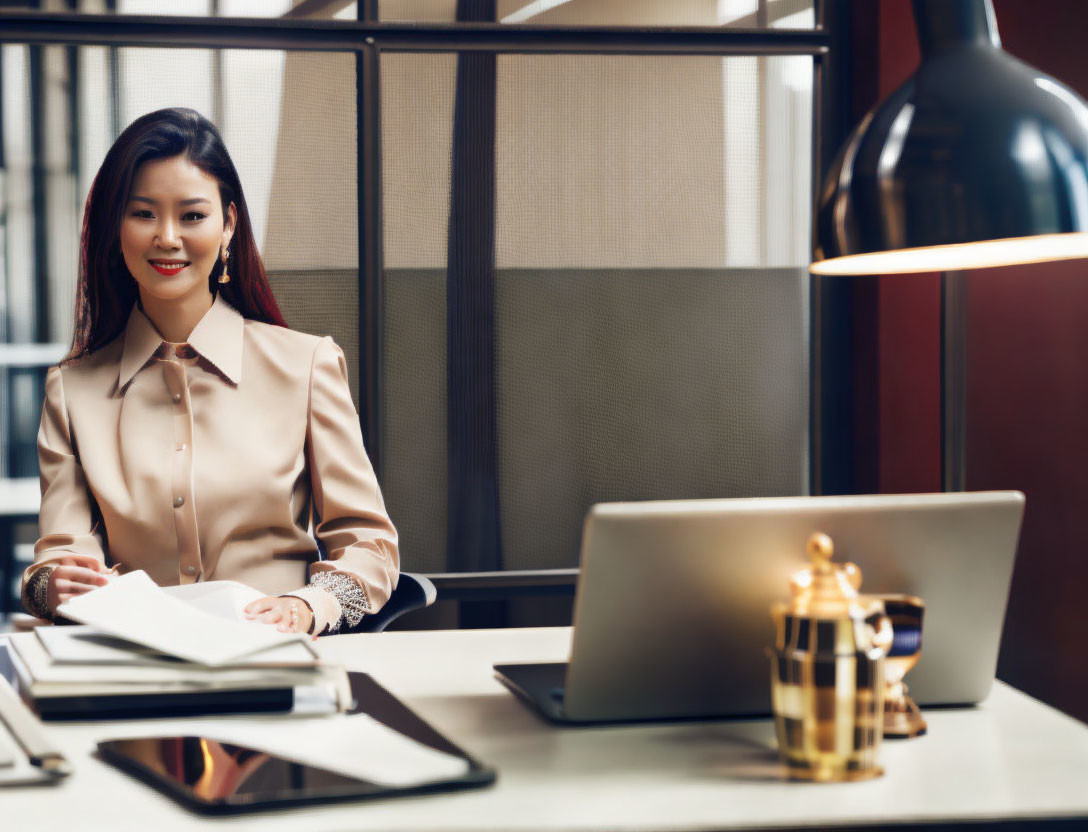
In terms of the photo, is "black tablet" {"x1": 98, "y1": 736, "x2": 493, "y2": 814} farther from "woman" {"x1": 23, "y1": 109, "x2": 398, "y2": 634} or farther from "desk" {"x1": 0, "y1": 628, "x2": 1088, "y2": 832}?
"woman" {"x1": 23, "y1": 109, "x2": 398, "y2": 634}

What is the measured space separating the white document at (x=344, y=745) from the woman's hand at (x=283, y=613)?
1.05ft

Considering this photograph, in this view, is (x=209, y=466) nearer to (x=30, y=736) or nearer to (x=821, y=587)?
(x=30, y=736)

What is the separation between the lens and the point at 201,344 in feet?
7.54

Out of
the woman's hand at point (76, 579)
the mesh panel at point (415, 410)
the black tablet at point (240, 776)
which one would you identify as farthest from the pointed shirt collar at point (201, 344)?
the black tablet at point (240, 776)

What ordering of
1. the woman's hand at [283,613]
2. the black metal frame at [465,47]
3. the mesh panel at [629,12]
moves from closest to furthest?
1. the woman's hand at [283,613]
2. the black metal frame at [465,47]
3. the mesh panel at [629,12]

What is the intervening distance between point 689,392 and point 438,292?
0.74 m

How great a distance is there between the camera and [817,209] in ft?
Result: 4.68

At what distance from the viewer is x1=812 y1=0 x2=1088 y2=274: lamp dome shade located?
121cm

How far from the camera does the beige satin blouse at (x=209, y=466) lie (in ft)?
7.19

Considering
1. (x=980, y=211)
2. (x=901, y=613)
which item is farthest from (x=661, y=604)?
(x=980, y=211)

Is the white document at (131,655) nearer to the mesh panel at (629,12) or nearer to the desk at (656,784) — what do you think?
the desk at (656,784)

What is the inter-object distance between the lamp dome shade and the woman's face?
131cm

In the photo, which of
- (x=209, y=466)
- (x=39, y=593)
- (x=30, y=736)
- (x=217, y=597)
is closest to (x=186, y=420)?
(x=209, y=466)

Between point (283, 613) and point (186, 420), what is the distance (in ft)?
2.18
